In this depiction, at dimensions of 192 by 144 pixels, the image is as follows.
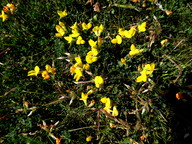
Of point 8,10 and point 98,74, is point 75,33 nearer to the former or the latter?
point 98,74

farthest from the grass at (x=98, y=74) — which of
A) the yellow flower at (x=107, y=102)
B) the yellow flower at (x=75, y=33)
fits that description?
the yellow flower at (x=75, y=33)

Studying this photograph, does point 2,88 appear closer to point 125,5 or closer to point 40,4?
point 40,4

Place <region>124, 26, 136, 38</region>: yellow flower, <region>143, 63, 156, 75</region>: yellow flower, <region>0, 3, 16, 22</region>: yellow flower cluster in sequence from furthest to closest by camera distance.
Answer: <region>0, 3, 16, 22</region>: yellow flower cluster < <region>124, 26, 136, 38</region>: yellow flower < <region>143, 63, 156, 75</region>: yellow flower

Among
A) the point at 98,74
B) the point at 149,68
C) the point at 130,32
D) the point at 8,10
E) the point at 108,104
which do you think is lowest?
the point at 108,104

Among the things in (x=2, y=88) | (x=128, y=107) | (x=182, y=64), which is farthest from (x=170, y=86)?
(x=2, y=88)

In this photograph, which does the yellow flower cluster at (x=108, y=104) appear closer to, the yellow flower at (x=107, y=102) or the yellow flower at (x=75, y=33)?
the yellow flower at (x=107, y=102)

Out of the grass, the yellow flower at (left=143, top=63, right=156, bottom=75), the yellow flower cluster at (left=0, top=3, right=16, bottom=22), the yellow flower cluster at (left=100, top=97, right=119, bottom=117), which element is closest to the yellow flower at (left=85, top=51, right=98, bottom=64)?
the grass

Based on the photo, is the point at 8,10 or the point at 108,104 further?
the point at 8,10

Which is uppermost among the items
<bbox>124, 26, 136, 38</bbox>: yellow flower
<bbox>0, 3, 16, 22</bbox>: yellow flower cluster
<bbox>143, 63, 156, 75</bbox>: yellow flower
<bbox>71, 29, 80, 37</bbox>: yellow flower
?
<bbox>0, 3, 16, 22</bbox>: yellow flower cluster

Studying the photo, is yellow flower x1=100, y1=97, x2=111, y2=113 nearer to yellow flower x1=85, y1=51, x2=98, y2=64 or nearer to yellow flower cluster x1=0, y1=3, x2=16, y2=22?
yellow flower x1=85, y1=51, x2=98, y2=64

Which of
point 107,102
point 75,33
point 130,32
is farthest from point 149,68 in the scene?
point 75,33
